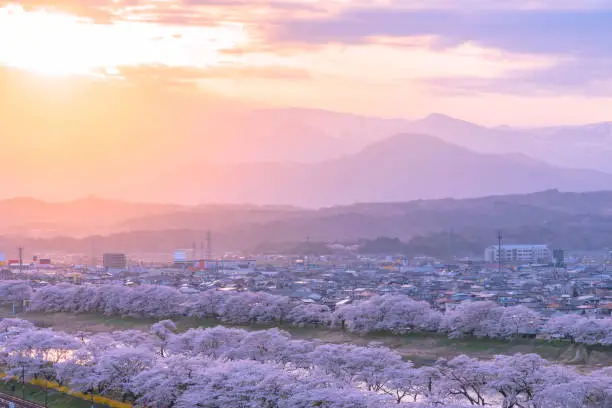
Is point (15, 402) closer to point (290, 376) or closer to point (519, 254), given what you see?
point (290, 376)

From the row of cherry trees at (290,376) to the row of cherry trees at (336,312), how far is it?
6468mm

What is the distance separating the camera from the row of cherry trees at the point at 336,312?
114 feet

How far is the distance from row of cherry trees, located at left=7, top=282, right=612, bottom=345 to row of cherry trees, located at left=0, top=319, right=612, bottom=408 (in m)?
6.47

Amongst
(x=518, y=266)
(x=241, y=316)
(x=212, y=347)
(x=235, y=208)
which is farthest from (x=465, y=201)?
(x=212, y=347)

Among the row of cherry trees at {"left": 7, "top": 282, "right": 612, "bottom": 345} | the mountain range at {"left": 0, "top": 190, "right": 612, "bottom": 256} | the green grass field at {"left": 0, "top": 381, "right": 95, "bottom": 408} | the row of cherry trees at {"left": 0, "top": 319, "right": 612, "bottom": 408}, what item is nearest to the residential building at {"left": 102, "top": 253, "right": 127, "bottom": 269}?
the mountain range at {"left": 0, "top": 190, "right": 612, "bottom": 256}

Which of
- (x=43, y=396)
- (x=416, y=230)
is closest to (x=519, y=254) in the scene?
(x=416, y=230)

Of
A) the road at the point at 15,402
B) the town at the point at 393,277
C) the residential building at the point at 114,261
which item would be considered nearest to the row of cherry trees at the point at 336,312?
the town at the point at 393,277

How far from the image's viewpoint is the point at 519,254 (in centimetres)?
8144

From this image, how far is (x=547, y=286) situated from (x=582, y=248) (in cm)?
4157

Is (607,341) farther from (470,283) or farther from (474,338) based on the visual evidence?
(470,283)

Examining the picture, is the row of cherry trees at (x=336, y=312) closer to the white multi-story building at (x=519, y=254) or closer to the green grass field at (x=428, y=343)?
the green grass field at (x=428, y=343)

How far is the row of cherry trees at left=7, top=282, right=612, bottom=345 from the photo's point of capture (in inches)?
1368

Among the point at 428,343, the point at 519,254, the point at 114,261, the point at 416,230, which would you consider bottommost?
the point at 428,343

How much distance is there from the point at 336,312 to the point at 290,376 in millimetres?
15416
